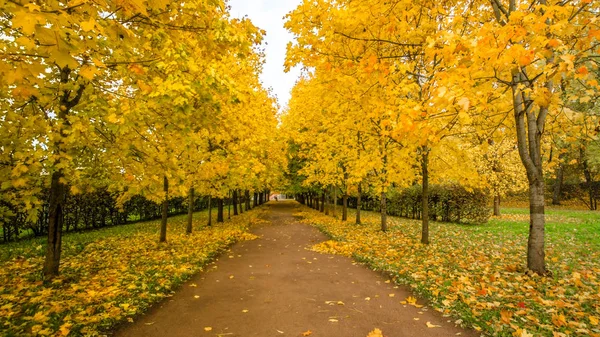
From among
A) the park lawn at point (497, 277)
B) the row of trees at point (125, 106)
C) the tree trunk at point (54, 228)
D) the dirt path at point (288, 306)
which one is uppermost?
the row of trees at point (125, 106)

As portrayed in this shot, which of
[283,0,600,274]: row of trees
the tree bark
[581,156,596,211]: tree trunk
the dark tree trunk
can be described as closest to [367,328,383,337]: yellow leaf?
[283,0,600,274]: row of trees

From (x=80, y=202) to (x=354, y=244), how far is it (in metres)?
12.9

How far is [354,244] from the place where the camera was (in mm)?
11078

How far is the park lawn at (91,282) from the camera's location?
180 inches

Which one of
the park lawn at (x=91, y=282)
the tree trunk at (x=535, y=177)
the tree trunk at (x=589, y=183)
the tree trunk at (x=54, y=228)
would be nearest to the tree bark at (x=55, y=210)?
the tree trunk at (x=54, y=228)

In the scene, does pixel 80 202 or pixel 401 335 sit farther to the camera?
pixel 80 202

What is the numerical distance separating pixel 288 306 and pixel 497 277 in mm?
4492

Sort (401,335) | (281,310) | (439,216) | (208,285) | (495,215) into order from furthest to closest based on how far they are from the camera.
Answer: (495,215) < (439,216) < (208,285) < (281,310) < (401,335)

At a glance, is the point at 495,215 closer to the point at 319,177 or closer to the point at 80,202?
the point at 319,177

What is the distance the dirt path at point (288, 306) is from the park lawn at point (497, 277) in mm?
498

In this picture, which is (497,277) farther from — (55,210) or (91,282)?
(55,210)

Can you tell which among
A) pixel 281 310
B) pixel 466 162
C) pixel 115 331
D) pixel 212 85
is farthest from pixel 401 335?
pixel 466 162

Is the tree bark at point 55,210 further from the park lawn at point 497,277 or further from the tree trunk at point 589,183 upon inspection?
the tree trunk at point 589,183

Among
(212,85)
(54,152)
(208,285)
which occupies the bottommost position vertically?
(208,285)
